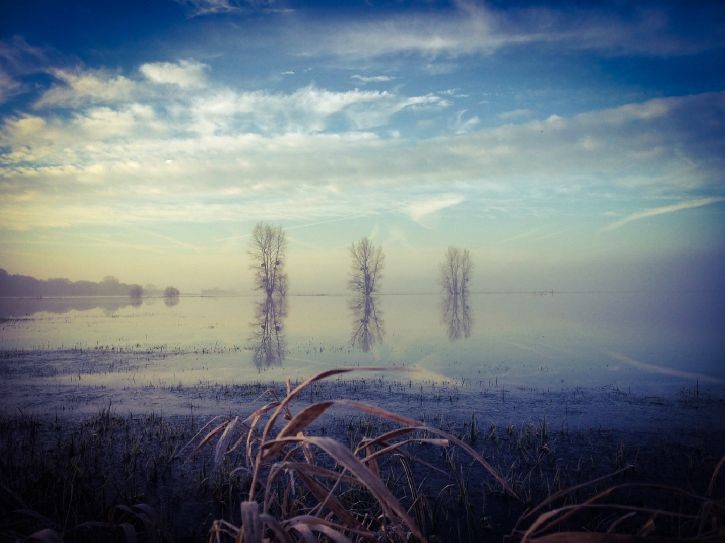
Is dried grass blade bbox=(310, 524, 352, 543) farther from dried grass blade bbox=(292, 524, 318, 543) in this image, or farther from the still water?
the still water

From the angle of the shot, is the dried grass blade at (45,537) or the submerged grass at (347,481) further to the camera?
the submerged grass at (347,481)

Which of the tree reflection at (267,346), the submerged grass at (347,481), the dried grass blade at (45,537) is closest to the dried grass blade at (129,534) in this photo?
the submerged grass at (347,481)

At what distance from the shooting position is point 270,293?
75.9m

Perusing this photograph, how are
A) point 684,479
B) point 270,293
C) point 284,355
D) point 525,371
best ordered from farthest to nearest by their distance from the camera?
1. point 270,293
2. point 284,355
3. point 525,371
4. point 684,479

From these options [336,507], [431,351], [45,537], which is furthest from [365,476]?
[431,351]

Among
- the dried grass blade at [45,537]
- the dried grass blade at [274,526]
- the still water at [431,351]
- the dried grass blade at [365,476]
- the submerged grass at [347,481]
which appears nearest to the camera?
the dried grass blade at [365,476]

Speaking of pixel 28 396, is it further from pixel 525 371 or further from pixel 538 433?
pixel 525 371

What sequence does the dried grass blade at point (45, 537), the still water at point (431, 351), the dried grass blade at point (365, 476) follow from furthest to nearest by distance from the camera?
the still water at point (431, 351) < the dried grass blade at point (45, 537) < the dried grass blade at point (365, 476)

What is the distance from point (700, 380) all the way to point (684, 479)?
925 cm

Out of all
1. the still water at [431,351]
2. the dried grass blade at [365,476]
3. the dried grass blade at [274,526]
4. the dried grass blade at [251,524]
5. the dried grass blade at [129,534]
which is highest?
the dried grass blade at [365,476]

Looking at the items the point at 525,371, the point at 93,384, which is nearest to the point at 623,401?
the point at 525,371

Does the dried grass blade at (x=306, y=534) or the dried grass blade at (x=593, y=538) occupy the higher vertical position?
the dried grass blade at (x=593, y=538)

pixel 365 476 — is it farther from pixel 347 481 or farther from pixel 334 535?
pixel 347 481

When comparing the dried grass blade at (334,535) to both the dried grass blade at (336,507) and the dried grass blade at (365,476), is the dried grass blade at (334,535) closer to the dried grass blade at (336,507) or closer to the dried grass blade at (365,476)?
the dried grass blade at (336,507)
